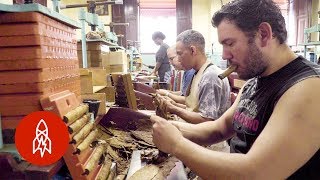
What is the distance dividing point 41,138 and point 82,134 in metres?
0.35

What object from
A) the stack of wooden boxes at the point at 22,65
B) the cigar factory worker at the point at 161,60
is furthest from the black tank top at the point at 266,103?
the cigar factory worker at the point at 161,60

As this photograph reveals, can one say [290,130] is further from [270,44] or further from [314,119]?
[270,44]

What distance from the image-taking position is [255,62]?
1.40 meters

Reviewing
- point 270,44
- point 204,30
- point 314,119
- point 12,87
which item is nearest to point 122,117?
point 12,87

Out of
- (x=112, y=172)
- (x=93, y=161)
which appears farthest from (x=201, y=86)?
(x=93, y=161)

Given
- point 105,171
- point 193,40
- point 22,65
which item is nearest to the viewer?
point 22,65

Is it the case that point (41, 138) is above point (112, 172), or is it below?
above

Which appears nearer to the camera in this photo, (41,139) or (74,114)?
(41,139)

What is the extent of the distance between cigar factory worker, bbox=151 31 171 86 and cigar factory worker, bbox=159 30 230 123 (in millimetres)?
4242

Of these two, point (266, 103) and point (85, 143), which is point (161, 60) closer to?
point (85, 143)

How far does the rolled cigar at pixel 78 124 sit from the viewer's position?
1404mm

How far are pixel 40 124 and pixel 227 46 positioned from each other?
0.91 meters

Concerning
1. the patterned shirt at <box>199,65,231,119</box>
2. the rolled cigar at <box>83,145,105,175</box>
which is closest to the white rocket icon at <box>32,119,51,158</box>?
the rolled cigar at <box>83,145,105,175</box>

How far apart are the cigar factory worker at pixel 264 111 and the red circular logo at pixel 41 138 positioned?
1.54ft
